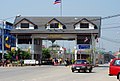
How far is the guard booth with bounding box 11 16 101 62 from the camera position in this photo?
249ft

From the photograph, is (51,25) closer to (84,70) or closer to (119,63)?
(84,70)

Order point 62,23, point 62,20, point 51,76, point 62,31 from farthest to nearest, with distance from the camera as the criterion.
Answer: point 62,20, point 62,23, point 62,31, point 51,76

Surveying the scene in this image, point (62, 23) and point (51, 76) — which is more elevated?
point (62, 23)

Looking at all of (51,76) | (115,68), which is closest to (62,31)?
(51,76)

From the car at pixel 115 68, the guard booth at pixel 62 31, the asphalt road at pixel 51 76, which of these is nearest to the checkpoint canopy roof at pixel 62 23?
the guard booth at pixel 62 31

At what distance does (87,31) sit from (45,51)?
44631 millimetres

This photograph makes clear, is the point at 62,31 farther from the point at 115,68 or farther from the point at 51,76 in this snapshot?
the point at 115,68

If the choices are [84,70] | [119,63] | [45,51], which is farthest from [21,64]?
[45,51]

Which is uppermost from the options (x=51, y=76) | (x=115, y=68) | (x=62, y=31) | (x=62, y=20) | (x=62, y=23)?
(x=62, y=20)

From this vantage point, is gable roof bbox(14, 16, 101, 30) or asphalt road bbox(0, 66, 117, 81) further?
gable roof bbox(14, 16, 101, 30)

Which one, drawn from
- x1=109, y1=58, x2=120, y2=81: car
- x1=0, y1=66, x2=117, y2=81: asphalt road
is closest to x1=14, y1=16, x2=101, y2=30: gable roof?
x1=0, y1=66, x2=117, y2=81: asphalt road

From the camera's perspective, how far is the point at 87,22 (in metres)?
76.1

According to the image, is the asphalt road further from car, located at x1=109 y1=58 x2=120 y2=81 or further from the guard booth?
the guard booth

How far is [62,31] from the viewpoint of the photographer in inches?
3012
